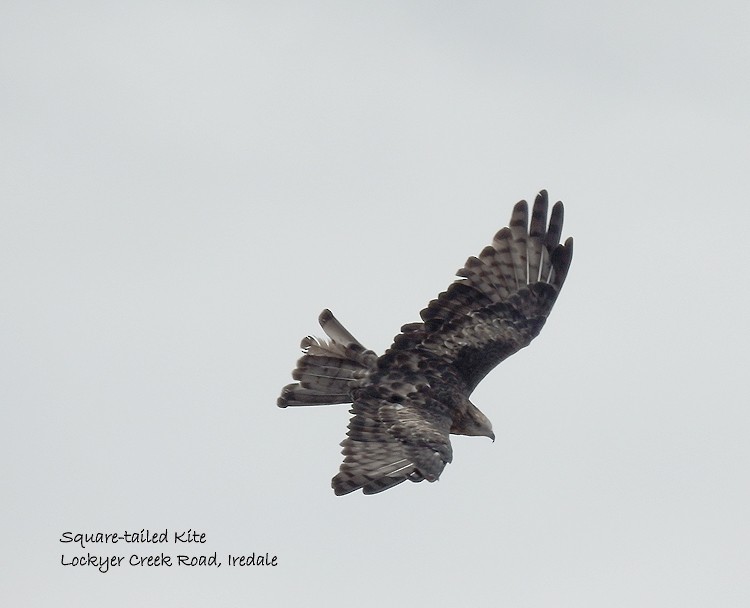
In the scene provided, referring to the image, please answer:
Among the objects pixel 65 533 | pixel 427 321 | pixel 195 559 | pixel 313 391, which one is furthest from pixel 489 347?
pixel 65 533

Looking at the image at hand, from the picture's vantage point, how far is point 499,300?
21.1m

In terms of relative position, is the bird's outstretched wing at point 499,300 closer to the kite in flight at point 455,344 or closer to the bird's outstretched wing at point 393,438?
the kite in flight at point 455,344

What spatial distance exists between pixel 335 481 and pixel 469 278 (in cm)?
371

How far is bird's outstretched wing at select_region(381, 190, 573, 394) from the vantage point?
20.8 m

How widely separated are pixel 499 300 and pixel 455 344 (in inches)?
33.6

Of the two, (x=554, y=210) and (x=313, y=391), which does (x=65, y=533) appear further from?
(x=554, y=210)

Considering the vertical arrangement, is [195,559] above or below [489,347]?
below

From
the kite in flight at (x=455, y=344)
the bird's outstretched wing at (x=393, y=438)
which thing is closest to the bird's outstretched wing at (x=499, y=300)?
the kite in flight at (x=455, y=344)

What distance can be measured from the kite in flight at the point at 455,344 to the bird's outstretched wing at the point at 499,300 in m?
0.01

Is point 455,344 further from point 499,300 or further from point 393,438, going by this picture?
point 393,438

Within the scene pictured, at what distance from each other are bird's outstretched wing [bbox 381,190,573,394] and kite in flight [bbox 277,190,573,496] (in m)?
0.01

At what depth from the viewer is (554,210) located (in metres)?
21.2

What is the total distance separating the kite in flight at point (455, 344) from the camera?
20297 millimetres

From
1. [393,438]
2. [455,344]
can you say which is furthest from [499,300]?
[393,438]
